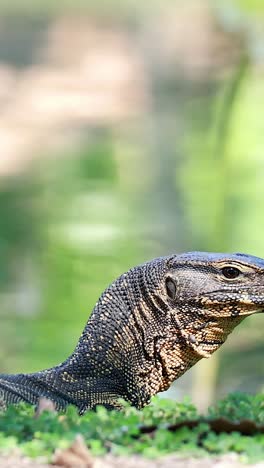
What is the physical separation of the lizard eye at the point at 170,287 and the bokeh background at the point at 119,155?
16.3 ft

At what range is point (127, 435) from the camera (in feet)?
15.3

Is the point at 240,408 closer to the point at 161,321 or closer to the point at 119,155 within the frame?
the point at 161,321

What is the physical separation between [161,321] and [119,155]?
8828mm

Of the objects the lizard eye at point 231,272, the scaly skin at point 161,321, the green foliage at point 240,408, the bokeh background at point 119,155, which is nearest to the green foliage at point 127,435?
the green foliage at point 240,408

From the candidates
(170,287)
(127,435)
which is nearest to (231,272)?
(170,287)

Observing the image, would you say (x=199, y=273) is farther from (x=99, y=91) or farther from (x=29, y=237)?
(x=99, y=91)

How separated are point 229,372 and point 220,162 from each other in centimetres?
239

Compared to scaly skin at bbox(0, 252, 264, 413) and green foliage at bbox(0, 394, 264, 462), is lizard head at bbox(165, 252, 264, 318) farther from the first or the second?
green foliage at bbox(0, 394, 264, 462)

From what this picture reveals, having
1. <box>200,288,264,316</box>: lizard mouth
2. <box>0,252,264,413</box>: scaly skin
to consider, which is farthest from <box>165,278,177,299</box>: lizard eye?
<box>200,288,264,316</box>: lizard mouth

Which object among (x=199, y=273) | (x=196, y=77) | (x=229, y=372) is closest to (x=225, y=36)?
(x=196, y=77)

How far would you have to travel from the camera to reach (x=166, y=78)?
17.5 meters

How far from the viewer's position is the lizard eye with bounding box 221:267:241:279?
7.03 metres

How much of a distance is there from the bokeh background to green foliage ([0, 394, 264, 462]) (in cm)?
703

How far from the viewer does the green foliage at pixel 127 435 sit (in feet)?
14.6
